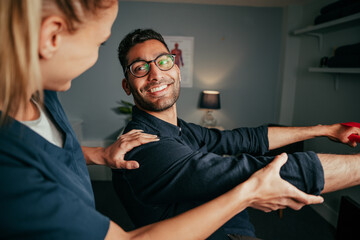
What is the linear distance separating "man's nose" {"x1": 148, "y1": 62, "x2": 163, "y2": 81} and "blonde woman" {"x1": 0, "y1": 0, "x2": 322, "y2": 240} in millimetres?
572

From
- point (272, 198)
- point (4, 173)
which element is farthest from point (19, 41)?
point (272, 198)

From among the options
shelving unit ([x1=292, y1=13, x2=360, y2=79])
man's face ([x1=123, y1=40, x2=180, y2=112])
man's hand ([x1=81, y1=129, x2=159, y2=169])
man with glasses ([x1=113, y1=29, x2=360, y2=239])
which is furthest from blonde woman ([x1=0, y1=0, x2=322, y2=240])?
shelving unit ([x1=292, y1=13, x2=360, y2=79])

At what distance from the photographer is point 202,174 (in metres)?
0.77

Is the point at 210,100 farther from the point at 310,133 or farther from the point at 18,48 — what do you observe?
the point at 18,48

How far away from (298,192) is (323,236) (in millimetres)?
2259

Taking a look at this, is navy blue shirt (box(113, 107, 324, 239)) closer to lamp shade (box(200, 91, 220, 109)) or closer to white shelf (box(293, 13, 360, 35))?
white shelf (box(293, 13, 360, 35))

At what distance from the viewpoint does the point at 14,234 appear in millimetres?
431

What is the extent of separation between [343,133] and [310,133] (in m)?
0.15

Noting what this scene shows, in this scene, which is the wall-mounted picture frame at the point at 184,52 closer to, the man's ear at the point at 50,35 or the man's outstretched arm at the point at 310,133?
the man's outstretched arm at the point at 310,133

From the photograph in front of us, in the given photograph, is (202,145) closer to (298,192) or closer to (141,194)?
(141,194)

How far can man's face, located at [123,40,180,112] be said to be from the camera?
Answer: 1.16 m

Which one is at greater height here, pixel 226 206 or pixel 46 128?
pixel 46 128

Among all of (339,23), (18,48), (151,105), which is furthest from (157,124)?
(339,23)

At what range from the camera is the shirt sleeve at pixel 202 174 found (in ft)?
2.43
